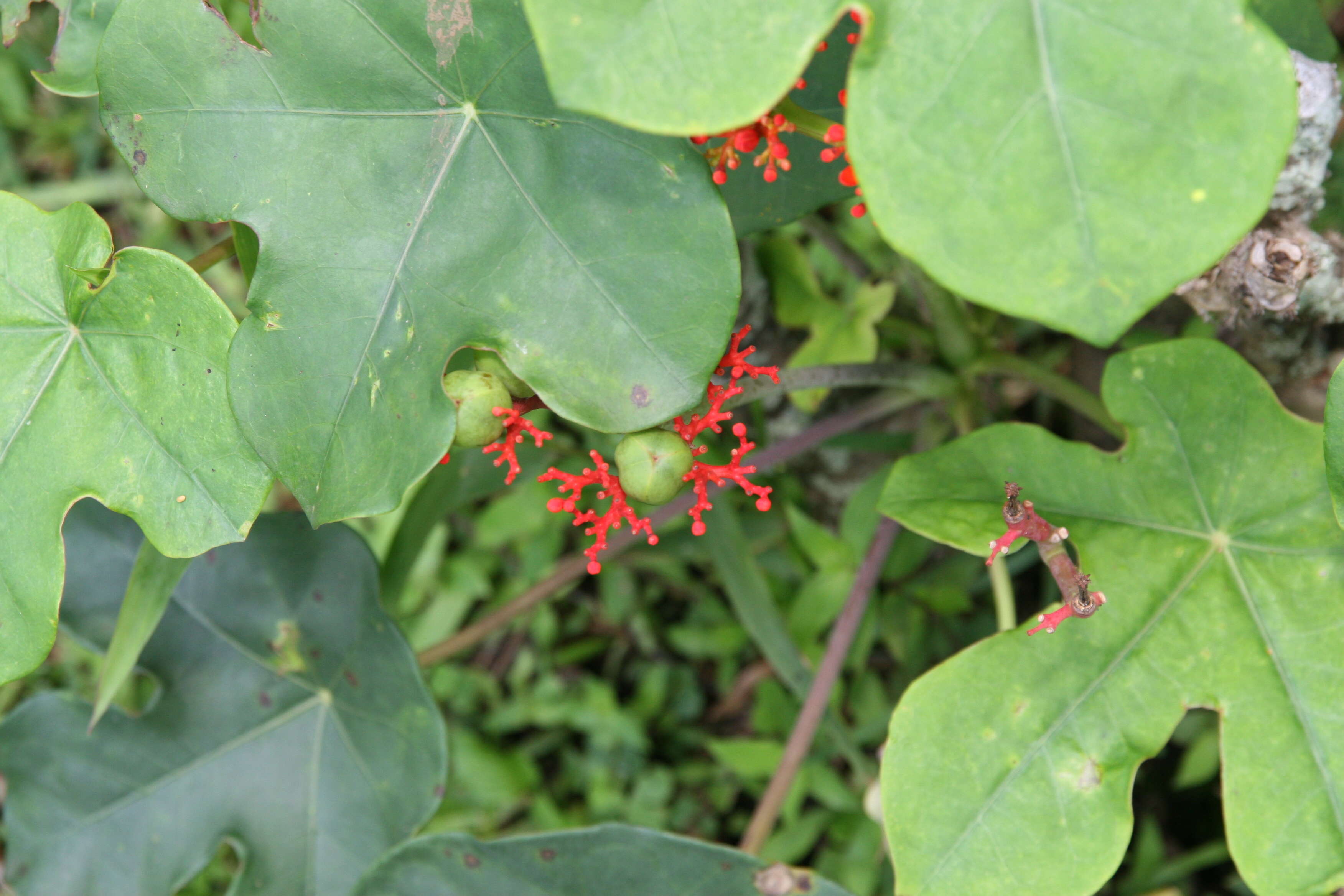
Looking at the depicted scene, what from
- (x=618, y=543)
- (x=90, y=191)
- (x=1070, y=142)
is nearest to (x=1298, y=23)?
(x=1070, y=142)

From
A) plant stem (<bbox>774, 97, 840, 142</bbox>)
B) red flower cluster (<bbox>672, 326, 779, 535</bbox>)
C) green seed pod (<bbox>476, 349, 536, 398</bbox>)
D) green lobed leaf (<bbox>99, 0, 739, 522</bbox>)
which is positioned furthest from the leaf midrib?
plant stem (<bbox>774, 97, 840, 142</bbox>)

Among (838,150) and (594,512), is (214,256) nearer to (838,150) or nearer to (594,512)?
(594,512)

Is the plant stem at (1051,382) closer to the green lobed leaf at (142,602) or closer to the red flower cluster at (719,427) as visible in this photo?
the red flower cluster at (719,427)

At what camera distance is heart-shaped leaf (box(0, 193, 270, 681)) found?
4.03 feet

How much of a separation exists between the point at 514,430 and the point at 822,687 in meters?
0.97

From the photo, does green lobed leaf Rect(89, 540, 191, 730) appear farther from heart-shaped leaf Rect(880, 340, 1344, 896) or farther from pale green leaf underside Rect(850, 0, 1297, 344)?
pale green leaf underside Rect(850, 0, 1297, 344)

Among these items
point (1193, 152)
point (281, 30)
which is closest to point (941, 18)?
point (1193, 152)

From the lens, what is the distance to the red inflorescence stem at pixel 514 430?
122cm

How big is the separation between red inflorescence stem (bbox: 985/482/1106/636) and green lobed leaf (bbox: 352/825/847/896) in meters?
0.67

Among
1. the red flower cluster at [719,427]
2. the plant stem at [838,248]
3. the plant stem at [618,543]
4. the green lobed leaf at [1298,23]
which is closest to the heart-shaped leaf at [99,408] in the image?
the red flower cluster at [719,427]

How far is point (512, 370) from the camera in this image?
1201mm

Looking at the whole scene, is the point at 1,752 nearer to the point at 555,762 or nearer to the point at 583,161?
the point at 555,762

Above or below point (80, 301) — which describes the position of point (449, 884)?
below

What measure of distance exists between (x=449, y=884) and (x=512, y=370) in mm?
958
